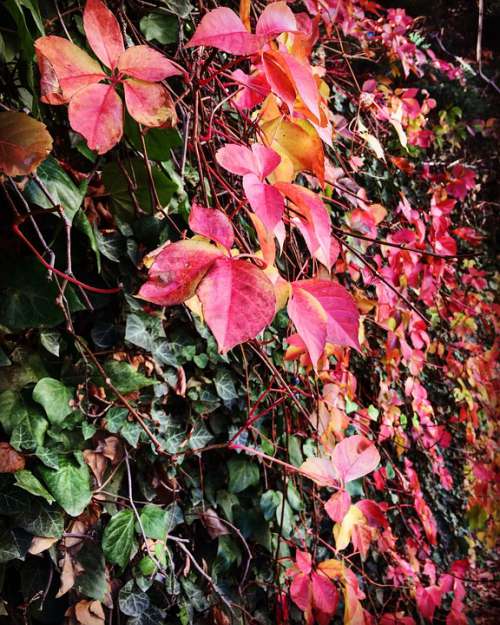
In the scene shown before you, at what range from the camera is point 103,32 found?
0.56 m

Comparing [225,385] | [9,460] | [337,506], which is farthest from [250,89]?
[337,506]

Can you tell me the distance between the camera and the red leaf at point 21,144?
501mm

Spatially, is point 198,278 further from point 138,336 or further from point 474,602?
point 474,602

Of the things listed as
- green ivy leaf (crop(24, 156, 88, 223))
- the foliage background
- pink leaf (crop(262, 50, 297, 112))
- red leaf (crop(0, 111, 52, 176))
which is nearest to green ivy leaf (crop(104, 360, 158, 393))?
the foliage background

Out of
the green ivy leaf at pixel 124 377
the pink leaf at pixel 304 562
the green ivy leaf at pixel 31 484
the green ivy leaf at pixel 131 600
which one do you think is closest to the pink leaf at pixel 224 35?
the green ivy leaf at pixel 124 377

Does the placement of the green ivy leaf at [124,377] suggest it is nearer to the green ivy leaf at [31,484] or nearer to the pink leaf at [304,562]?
the green ivy leaf at [31,484]

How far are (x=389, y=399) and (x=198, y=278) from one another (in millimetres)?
1328

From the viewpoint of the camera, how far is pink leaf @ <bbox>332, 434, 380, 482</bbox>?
2.83 feet

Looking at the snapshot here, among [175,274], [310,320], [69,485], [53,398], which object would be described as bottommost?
[69,485]

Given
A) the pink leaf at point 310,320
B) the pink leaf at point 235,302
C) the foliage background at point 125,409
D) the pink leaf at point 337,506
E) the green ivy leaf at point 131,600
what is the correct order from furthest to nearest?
the pink leaf at point 337,506
the green ivy leaf at point 131,600
the foliage background at point 125,409
the pink leaf at point 310,320
the pink leaf at point 235,302

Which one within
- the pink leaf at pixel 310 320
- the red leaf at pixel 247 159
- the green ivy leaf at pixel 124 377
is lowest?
the green ivy leaf at pixel 124 377

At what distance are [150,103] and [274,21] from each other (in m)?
0.18

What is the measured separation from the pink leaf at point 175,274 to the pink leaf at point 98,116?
6.1 inches

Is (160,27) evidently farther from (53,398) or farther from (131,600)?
(131,600)
